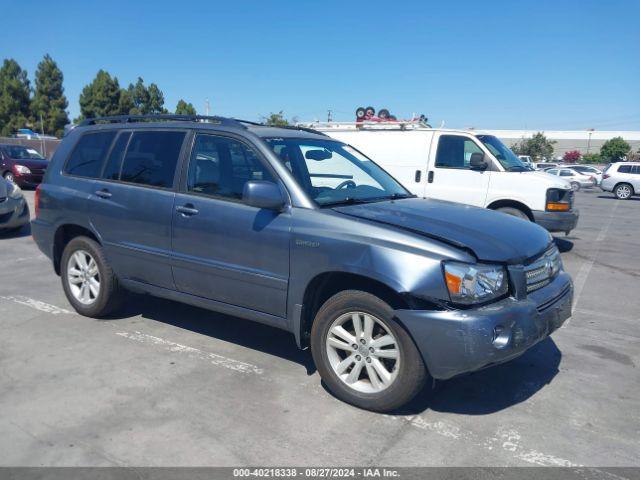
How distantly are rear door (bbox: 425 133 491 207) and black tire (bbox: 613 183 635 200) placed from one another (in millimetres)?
20035

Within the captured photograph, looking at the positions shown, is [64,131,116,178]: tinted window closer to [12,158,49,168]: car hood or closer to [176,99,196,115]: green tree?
[12,158,49,168]: car hood

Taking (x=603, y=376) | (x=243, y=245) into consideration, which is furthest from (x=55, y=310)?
(x=603, y=376)

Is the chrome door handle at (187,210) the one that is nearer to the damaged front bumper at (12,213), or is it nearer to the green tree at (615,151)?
the damaged front bumper at (12,213)

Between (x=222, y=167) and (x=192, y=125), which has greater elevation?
(x=192, y=125)

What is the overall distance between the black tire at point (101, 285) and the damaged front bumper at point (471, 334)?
2987mm

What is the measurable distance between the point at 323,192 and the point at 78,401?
2237 millimetres

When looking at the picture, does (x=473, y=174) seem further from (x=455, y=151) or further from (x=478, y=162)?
(x=455, y=151)

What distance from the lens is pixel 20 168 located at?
1789cm

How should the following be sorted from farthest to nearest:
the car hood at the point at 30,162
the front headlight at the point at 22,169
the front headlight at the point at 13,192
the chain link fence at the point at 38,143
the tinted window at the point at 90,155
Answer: the chain link fence at the point at 38,143 < the car hood at the point at 30,162 < the front headlight at the point at 22,169 < the front headlight at the point at 13,192 < the tinted window at the point at 90,155

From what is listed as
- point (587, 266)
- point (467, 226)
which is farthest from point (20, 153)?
point (467, 226)

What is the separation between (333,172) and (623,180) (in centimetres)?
2523

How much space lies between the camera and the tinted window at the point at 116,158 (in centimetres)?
508

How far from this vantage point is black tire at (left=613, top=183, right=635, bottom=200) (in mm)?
25656

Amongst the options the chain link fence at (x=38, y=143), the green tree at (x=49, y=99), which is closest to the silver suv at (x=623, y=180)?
the chain link fence at (x=38, y=143)
